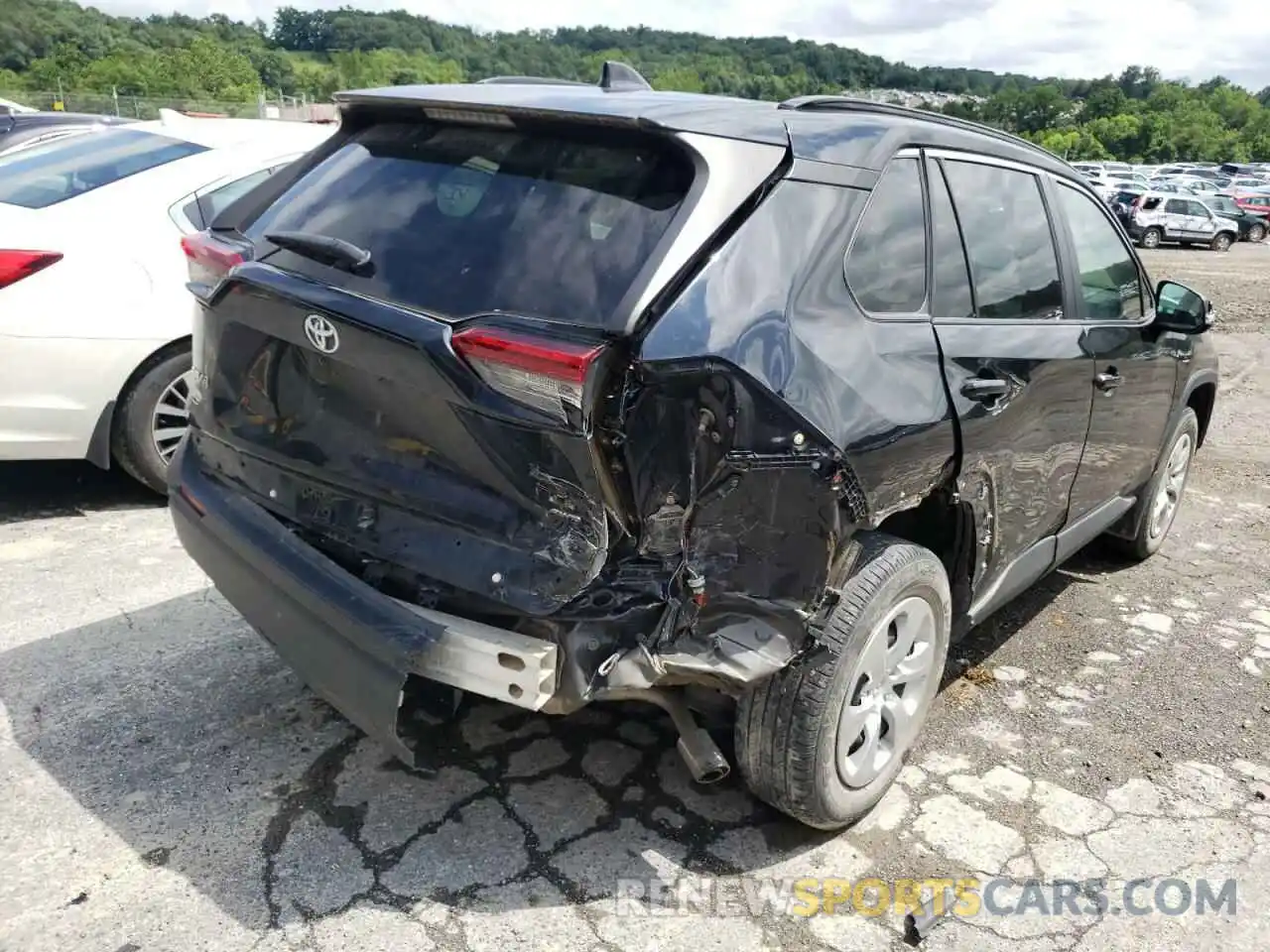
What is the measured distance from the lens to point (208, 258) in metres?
2.92

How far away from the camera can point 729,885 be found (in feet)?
8.59

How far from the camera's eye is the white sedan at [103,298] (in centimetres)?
437

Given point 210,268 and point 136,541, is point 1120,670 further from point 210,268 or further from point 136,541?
point 136,541

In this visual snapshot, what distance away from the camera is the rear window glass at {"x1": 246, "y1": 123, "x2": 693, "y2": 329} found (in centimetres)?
226

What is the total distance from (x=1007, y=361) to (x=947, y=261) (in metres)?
0.36

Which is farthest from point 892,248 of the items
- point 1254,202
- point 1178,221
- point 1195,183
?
point 1195,183

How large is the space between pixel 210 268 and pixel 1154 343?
350 cm

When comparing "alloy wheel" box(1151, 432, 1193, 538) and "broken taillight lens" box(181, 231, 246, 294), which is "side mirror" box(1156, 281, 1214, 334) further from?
"broken taillight lens" box(181, 231, 246, 294)

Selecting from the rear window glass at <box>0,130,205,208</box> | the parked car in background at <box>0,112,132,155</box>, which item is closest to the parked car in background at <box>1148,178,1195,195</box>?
the parked car in background at <box>0,112,132,155</box>

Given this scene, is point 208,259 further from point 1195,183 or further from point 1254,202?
point 1195,183

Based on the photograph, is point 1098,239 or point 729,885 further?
point 1098,239

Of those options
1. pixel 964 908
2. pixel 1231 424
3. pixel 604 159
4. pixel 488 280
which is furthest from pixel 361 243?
pixel 1231 424

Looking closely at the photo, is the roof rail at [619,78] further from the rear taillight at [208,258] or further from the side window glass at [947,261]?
the rear taillight at [208,258]

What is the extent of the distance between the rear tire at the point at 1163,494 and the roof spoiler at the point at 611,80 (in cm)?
295
